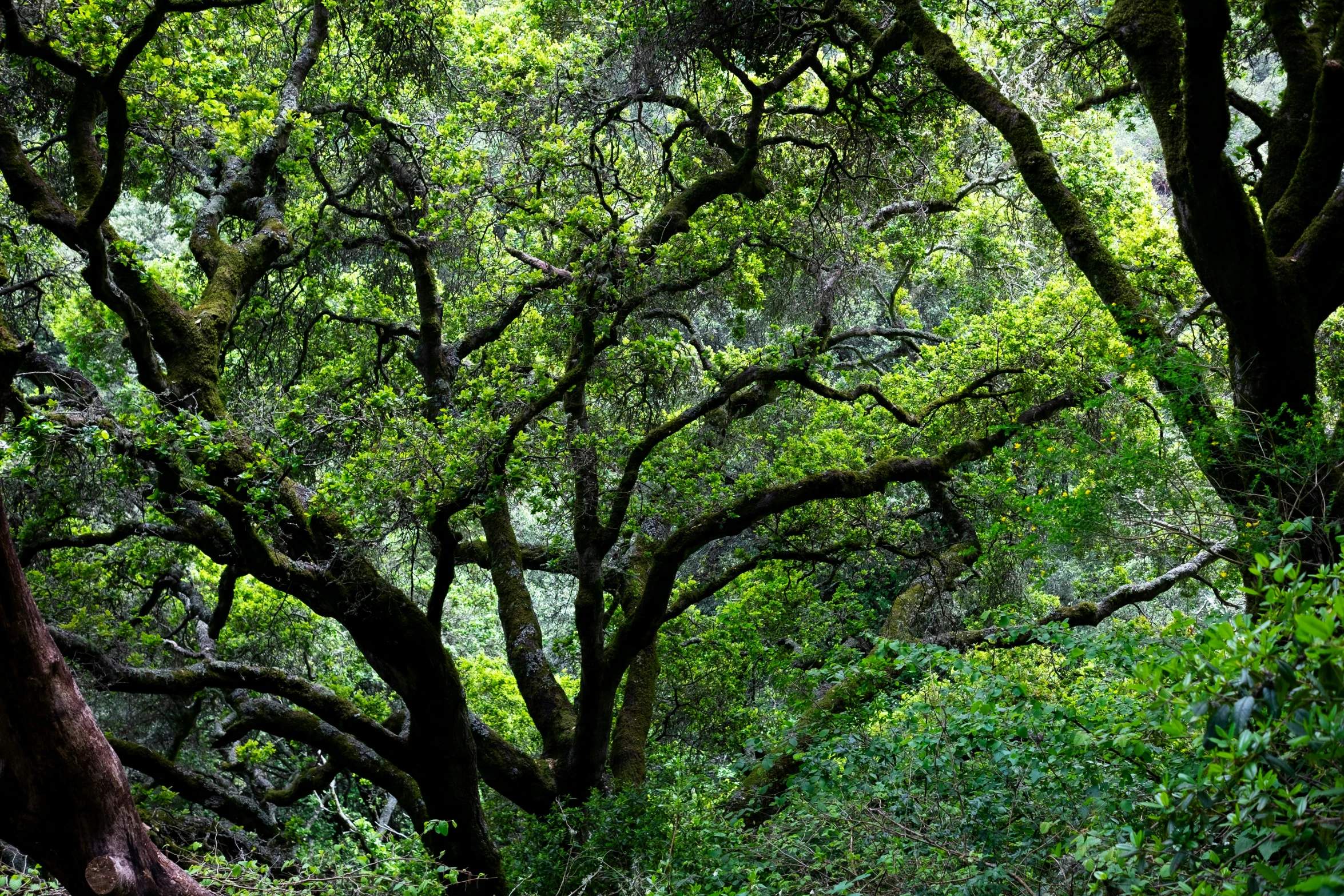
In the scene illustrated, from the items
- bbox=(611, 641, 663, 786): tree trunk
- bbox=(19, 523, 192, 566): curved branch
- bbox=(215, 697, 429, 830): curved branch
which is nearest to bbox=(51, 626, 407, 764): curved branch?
bbox=(215, 697, 429, 830): curved branch

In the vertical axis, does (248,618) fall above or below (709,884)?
above

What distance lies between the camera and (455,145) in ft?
28.8

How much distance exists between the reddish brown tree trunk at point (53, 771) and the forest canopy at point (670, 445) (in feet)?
0.06

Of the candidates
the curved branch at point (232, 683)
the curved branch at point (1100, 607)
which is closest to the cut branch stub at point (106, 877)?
the curved branch at point (232, 683)

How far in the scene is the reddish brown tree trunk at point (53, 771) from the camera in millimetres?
3010

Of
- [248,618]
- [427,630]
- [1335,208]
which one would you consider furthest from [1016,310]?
[248,618]

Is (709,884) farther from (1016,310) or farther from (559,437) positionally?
(1016,310)

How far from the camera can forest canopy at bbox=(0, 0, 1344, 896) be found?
3822 millimetres

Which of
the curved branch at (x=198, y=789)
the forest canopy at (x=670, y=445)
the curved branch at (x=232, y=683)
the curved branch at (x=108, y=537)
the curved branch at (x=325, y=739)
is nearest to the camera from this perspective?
the forest canopy at (x=670, y=445)

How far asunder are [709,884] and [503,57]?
25.8 feet

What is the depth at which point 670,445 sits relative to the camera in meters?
9.24

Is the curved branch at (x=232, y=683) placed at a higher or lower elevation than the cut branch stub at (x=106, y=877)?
higher

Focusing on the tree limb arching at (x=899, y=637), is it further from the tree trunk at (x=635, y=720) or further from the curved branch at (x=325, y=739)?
the curved branch at (x=325, y=739)

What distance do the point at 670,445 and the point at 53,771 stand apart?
6.52 metres
